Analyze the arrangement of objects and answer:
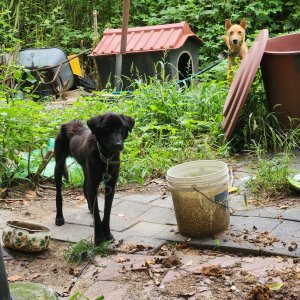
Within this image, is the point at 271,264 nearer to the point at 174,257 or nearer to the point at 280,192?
the point at 174,257

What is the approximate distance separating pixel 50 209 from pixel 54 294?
1882 mm

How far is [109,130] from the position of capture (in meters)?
3.73

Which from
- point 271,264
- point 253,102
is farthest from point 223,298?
point 253,102

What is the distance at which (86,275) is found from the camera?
342 cm

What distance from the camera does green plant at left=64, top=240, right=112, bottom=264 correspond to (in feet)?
11.9

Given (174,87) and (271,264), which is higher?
(174,87)

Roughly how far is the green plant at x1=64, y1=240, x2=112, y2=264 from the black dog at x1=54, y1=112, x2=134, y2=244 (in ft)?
0.33

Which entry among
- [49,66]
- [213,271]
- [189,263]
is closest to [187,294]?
[213,271]

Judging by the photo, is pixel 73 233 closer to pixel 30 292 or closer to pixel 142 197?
pixel 142 197

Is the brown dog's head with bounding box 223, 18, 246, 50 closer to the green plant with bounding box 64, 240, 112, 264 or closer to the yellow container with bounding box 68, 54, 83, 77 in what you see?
the yellow container with bounding box 68, 54, 83, 77

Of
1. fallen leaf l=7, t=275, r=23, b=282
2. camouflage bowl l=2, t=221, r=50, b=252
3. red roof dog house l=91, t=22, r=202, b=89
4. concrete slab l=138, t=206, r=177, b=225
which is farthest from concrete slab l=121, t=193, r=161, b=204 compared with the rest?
red roof dog house l=91, t=22, r=202, b=89

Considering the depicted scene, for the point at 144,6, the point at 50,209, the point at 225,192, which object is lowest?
the point at 50,209

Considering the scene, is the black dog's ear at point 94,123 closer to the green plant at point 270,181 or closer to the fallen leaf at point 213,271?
the fallen leaf at point 213,271

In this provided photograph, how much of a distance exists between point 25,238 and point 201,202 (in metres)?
1.25
